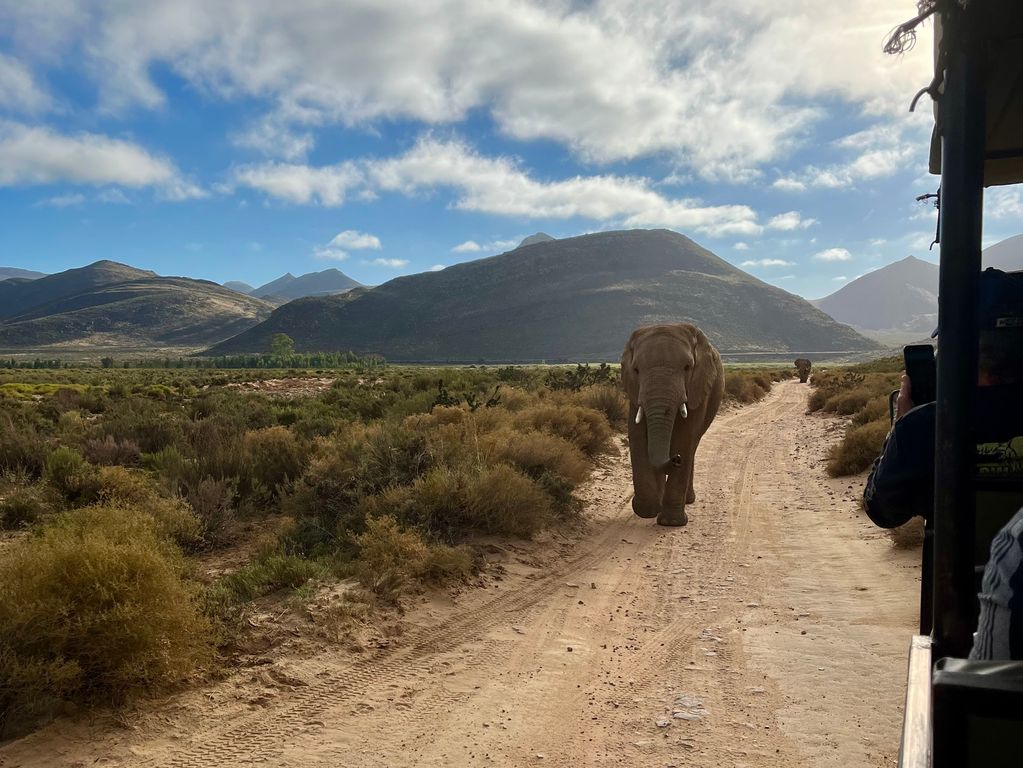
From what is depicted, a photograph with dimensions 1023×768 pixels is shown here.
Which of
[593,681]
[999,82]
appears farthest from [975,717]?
[593,681]

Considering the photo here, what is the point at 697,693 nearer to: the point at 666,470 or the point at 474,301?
the point at 666,470

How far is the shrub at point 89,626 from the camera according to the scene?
11.5 ft

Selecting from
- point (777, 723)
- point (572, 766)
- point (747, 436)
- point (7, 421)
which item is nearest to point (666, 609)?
point (777, 723)

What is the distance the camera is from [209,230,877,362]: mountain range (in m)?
138

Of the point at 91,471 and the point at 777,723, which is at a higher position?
the point at 91,471

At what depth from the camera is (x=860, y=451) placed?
419 inches

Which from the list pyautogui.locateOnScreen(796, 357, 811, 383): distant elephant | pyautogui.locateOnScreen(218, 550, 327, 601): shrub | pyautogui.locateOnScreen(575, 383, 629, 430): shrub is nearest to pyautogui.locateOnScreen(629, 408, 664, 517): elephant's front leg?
pyautogui.locateOnScreen(218, 550, 327, 601): shrub

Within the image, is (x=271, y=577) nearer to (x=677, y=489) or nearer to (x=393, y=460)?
(x=393, y=460)

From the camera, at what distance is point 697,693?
4.03 metres

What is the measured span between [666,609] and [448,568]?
1957mm

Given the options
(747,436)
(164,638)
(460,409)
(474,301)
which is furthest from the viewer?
(474,301)

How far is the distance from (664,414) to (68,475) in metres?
7.85

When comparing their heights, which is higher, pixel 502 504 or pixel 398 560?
pixel 502 504

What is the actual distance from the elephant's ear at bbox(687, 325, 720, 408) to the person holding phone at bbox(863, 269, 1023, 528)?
20.2 feet
